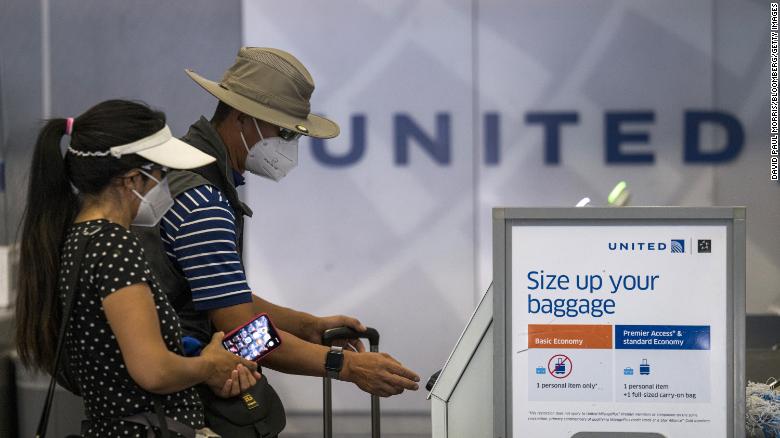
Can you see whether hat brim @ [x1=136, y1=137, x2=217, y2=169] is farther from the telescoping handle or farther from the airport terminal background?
the airport terminal background

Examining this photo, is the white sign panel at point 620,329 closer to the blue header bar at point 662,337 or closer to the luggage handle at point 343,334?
the blue header bar at point 662,337

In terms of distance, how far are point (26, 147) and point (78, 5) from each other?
33.3 inches

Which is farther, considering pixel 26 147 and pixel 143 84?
pixel 143 84

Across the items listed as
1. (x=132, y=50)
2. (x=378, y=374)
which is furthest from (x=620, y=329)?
(x=132, y=50)

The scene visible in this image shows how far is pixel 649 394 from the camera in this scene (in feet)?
6.70

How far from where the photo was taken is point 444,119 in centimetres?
493

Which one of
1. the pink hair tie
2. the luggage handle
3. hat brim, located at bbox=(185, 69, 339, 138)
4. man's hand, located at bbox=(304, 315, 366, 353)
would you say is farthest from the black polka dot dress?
man's hand, located at bbox=(304, 315, 366, 353)

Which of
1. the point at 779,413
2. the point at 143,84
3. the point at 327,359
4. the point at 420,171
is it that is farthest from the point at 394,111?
the point at 779,413

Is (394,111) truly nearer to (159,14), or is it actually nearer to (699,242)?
(159,14)

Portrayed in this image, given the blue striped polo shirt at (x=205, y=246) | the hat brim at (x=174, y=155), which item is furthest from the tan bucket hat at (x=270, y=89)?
the hat brim at (x=174, y=155)

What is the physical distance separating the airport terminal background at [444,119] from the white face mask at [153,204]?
2683 mm

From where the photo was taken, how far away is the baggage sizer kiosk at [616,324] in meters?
2.03

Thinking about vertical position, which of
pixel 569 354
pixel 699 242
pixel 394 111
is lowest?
pixel 569 354

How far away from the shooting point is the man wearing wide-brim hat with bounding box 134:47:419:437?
2.42 metres
